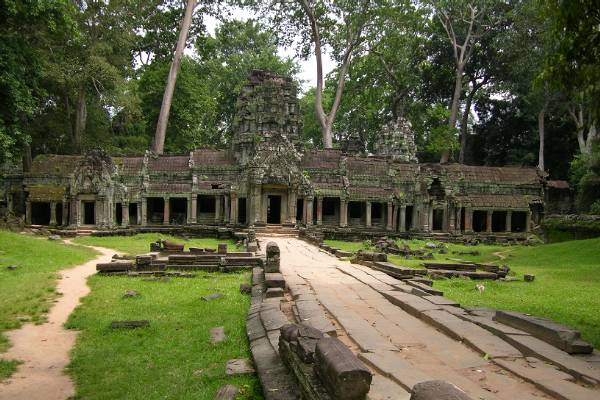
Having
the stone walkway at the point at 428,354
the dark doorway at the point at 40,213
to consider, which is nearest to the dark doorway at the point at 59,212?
the dark doorway at the point at 40,213

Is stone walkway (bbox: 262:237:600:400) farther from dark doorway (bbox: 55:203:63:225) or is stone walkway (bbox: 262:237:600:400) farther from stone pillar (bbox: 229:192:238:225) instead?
dark doorway (bbox: 55:203:63:225)

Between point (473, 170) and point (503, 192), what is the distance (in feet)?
9.38

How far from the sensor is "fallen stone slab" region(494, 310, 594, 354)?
599cm

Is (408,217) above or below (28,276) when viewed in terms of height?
above

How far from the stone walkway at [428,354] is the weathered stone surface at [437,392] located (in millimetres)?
997

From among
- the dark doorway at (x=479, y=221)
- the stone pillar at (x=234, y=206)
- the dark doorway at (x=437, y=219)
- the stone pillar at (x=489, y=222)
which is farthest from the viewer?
the dark doorway at (x=479, y=221)

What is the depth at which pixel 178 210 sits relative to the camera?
35125mm

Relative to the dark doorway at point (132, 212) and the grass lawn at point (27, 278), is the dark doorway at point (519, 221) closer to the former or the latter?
the dark doorway at point (132, 212)

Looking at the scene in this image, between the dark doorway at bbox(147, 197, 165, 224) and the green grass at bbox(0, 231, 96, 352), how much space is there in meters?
13.5

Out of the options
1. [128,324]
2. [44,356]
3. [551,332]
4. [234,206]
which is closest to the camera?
[551,332]

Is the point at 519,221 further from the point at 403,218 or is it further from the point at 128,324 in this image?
the point at 128,324

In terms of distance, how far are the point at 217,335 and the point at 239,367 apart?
5.77 ft

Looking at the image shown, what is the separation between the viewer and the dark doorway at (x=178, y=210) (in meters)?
33.7

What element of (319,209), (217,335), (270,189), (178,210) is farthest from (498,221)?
(217,335)
